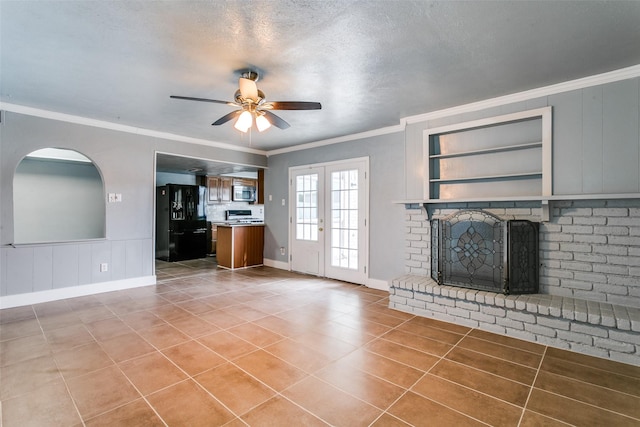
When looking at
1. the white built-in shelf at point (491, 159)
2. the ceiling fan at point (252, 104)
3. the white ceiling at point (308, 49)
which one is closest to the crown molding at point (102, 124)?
the white ceiling at point (308, 49)

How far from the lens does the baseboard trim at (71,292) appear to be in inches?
147

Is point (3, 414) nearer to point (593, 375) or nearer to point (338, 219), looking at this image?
point (593, 375)

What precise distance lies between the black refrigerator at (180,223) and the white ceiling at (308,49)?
11.9 ft

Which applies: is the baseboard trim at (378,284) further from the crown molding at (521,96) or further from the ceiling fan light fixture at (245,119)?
the ceiling fan light fixture at (245,119)

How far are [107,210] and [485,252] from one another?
16.4 ft

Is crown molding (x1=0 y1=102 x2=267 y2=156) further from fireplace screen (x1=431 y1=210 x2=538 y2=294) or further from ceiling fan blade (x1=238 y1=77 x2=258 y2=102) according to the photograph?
fireplace screen (x1=431 y1=210 x2=538 y2=294)

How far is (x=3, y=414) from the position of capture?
180cm

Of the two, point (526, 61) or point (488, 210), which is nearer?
point (526, 61)

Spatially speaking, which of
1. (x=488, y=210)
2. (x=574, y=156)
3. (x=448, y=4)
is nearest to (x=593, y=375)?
(x=488, y=210)

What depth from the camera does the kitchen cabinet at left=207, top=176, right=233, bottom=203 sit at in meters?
8.37

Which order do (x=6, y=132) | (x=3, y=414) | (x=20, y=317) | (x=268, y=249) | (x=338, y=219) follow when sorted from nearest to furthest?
1. (x=3, y=414)
2. (x=20, y=317)
3. (x=6, y=132)
4. (x=338, y=219)
5. (x=268, y=249)

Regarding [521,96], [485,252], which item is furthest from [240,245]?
[521,96]

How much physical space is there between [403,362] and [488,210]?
2.03 meters

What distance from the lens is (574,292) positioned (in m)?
2.97
